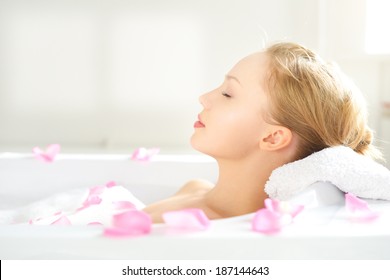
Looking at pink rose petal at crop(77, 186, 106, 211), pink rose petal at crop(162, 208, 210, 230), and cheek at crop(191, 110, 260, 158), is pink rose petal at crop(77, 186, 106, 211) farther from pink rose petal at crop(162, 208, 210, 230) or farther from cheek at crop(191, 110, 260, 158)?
pink rose petal at crop(162, 208, 210, 230)

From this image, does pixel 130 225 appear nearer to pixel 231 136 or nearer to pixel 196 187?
pixel 231 136

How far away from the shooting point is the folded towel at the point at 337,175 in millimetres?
1247

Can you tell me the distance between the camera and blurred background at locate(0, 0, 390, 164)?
346 centimetres

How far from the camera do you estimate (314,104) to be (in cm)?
135

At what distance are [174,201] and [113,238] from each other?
0.65 meters

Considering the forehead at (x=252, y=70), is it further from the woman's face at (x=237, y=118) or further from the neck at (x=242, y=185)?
the neck at (x=242, y=185)

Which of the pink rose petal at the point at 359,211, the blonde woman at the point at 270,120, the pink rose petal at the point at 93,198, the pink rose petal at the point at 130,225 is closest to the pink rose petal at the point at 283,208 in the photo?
the pink rose petal at the point at 359,211

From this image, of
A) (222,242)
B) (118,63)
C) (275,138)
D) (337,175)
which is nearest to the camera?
(222,242)

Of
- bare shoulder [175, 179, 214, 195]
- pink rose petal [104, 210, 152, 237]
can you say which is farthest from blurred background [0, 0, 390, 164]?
pink rose petal [104, 210, 152, 237]

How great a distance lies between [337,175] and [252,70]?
0.34 metres

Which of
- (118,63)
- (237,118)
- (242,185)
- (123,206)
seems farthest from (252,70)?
(118,63)

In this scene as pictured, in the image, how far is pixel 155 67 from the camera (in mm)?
3520

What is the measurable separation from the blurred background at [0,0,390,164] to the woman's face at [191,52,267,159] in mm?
2041

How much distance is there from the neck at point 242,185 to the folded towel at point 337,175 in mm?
111
